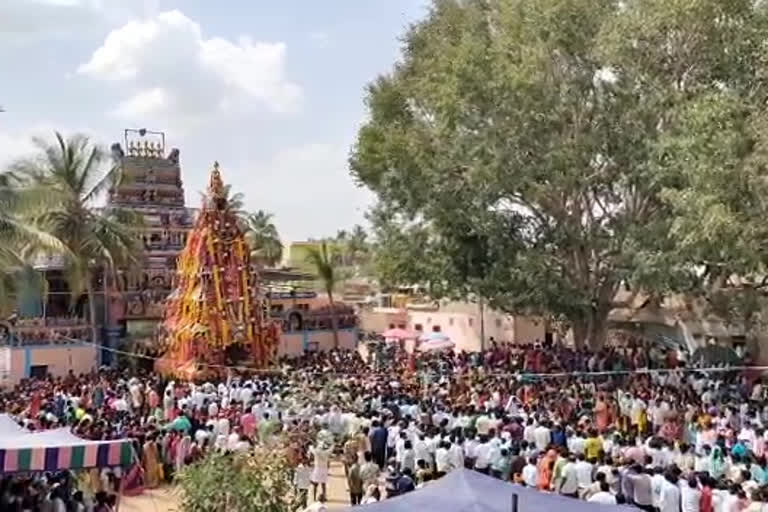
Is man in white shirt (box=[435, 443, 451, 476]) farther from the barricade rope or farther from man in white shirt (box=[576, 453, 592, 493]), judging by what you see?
the barricade rope

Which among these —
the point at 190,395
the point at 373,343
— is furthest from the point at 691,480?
the point at 373,343

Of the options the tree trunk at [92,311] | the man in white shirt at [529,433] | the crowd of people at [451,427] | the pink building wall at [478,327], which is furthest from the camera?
the pink building wall at [478,327]

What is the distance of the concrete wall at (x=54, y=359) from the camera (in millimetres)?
25844

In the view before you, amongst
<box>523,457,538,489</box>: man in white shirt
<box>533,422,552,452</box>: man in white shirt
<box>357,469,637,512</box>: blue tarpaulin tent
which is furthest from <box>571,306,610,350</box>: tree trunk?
<box>357,469,637,512</box>: blue tarpaulin tent

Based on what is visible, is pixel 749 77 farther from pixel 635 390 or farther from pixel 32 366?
pixel 32 366

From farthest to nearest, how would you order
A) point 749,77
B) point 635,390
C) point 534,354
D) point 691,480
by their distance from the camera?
point 534,354
point 749,77
point 635,390
point 691,480

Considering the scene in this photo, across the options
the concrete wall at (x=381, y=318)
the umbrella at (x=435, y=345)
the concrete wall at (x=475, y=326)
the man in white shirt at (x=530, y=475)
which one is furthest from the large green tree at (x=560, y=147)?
the concrete wall at (x=381, y=318)

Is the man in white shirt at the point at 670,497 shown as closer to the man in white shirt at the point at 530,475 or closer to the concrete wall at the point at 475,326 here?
the man in white shirt at the point at 530,475

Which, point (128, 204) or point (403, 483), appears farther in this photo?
point (128, 204)

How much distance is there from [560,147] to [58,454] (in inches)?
578

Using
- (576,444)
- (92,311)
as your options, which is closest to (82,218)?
(92,311)

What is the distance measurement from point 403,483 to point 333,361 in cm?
1490

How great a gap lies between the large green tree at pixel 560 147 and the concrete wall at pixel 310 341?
22.0ft

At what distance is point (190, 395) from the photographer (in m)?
19.1
